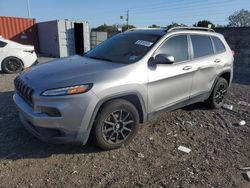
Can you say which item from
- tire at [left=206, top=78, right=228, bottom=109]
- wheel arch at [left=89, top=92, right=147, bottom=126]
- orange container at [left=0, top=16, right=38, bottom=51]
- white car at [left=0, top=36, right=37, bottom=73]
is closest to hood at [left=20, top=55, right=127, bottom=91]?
wheel arch at [left=89, top=92, right=147, bottom=126]

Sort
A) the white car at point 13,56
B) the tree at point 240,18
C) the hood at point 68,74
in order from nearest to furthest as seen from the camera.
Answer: the hood at point 68,74 → the white car at point 13,56 → the tree at point 240,18

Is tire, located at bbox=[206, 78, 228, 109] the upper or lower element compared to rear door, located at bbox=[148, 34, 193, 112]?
lower

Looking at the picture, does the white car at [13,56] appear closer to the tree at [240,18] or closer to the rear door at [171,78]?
the rear door at [171,78]

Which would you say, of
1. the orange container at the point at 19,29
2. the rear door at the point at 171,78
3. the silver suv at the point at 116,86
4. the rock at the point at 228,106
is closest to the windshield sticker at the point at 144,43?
the silver suv at the point at 116,86

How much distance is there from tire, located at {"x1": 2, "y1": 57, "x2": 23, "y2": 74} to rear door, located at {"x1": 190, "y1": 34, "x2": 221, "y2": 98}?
7.04 m

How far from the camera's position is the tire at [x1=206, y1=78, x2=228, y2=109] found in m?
5.14

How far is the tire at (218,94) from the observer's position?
16.9ft

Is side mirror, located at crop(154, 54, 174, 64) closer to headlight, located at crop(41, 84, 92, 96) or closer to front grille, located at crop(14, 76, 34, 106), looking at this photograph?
headlight, located at crop(41, 84, 92, 96)

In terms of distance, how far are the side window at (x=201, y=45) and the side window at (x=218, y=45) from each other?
7.6 inches

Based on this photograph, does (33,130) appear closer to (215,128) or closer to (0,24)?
(215,128)

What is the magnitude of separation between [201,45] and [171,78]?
1300mm

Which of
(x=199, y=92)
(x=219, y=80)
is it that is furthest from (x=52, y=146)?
(x=219, y=80)

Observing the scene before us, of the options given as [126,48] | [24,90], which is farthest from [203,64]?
[24,90]

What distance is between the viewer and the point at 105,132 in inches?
131
